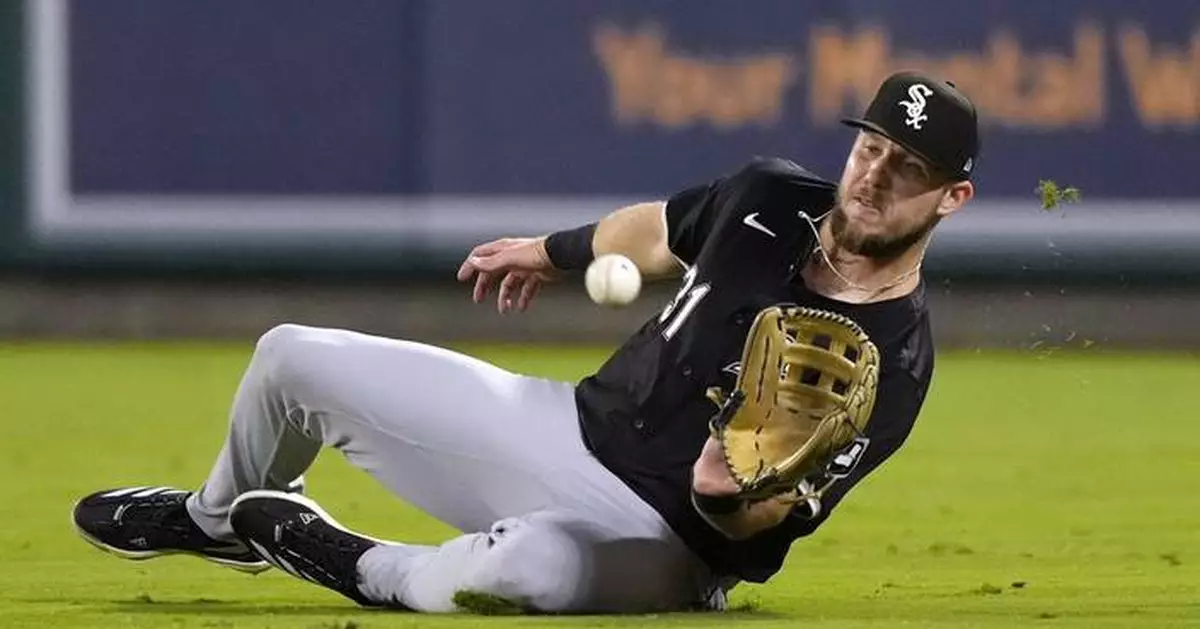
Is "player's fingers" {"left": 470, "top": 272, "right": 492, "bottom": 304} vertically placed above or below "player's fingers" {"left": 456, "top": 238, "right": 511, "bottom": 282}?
below

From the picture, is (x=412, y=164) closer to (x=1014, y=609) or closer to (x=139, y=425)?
(x=139, y=425)

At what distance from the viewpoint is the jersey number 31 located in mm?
5469

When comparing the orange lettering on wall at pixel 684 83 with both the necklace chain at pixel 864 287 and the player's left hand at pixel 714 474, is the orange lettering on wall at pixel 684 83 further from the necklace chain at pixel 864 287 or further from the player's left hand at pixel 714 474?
the player's left hand at pixel 714 474

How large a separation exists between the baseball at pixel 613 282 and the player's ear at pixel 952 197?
65 cm

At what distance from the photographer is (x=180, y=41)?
14562 millimetres

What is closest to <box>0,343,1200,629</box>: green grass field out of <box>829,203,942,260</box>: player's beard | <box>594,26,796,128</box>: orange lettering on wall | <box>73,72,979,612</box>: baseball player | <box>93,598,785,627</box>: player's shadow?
A: <box>93,598,785,627</box>: player's shadow

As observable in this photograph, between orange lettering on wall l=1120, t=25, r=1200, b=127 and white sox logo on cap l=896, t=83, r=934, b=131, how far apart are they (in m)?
9.51

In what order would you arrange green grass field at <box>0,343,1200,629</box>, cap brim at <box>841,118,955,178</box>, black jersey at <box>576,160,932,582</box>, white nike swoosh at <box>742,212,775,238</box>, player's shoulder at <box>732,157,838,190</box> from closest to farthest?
cap brim at <box>841,118,955,178</box>
black jersey at <box>576,160,932,582</box>
white nike swoosh at <box>742,212,775,238</box>
player's shoulder at <box>732,157,838,190</box>
green grass field at <box>0,343,1200,629</box>

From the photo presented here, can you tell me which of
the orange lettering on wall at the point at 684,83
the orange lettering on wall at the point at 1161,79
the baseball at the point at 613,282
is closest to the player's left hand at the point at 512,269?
the baseball at the point at 613,282

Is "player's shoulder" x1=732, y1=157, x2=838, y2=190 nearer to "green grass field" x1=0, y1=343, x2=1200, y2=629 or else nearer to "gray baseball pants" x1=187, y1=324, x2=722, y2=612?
"gray baseball pants" x1=187, y1=324, x2=722, y2=612

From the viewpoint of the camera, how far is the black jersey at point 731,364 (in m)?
5.34

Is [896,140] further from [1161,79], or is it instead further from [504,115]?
[1161,79]

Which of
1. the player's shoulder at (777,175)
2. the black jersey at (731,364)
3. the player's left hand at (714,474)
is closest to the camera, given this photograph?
the player's left hand at (714,474)

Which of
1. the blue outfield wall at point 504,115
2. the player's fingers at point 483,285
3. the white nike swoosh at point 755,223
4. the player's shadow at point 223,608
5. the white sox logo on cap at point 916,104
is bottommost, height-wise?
the blue outfield wall at point 504,115
